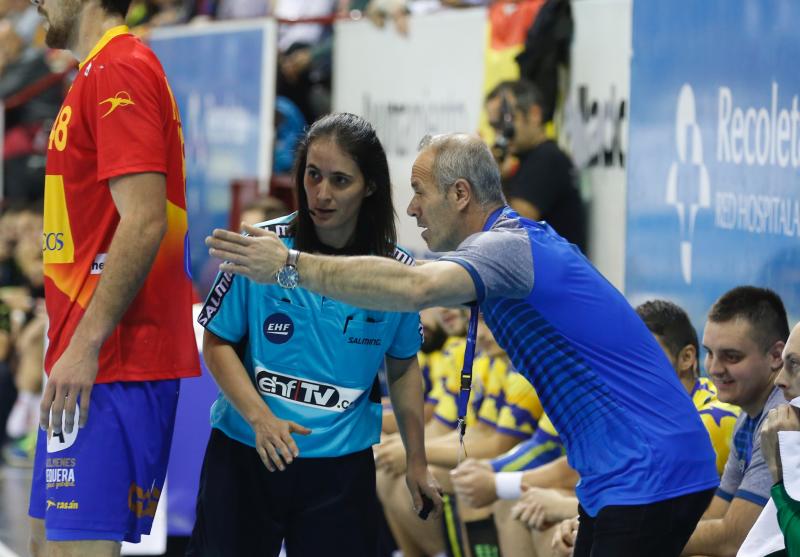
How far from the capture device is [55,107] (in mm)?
11969

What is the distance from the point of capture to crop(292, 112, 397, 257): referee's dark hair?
417cm

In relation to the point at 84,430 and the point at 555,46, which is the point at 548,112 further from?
the point at 84,430

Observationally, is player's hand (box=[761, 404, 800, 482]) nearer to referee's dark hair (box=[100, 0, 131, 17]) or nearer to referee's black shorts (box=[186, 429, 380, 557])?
referee's black shorts (box=[186, 429, 380, 557])

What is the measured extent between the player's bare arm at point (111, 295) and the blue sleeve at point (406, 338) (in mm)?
800

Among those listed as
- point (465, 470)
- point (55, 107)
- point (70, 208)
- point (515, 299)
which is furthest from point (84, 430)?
point (55, 107)

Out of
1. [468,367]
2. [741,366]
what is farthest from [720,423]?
[468,367]

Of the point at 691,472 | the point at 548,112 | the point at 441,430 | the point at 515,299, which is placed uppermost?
the point at 548,112

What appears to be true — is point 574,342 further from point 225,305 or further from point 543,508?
point 543,508

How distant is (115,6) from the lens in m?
4.10

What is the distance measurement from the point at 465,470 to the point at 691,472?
180 centimetres

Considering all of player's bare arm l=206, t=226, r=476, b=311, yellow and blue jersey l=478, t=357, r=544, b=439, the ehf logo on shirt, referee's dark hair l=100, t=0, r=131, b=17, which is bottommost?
yellow and blue jersey l=478, t=357, r=544, b=439

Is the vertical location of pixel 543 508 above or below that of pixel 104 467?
below

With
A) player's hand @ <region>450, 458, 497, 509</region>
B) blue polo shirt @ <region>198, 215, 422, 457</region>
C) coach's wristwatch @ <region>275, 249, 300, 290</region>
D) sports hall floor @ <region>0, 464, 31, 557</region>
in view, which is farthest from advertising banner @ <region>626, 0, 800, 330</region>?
sports hall floor @ <region>0, 464, 31, 557</region>

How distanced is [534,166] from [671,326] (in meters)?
1.77
